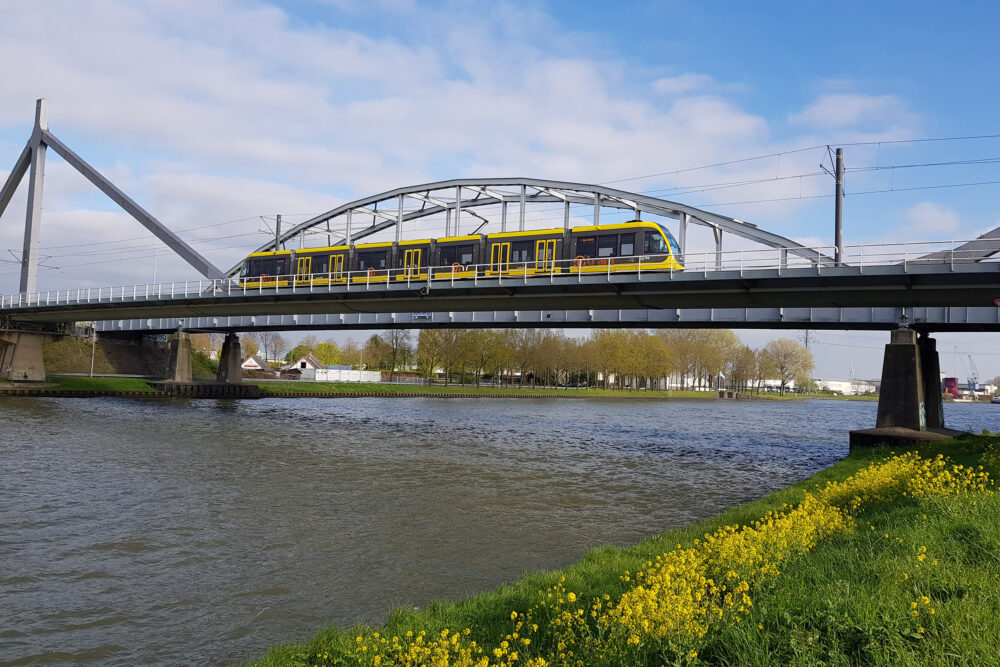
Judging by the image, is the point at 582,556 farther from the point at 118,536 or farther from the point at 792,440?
the point at 792,440

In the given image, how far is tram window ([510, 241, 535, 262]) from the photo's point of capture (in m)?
38.2

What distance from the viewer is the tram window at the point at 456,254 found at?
41094 millimetres

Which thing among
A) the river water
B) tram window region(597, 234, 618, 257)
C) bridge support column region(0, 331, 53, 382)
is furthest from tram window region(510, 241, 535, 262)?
bridge support column region(0, 331, 53, 382)

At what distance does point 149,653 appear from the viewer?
8578mm

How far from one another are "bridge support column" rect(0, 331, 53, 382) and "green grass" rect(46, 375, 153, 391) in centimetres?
236

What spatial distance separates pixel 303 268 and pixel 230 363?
32.2 metres

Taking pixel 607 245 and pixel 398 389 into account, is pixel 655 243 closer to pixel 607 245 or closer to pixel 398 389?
pixel 607 245

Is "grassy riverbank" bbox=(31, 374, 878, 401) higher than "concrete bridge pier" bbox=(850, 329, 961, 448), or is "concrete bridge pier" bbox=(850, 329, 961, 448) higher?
"concrete bridge pier" bbox=(850, 329, 961, 448)

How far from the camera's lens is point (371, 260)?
148 feet

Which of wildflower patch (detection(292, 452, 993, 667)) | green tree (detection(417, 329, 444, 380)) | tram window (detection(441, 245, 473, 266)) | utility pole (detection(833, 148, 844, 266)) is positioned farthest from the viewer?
green tree (detection(417, 329, 444, 380))

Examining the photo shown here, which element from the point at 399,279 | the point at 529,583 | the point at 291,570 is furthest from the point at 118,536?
the point at 399,279

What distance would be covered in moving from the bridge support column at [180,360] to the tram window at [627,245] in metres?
56.1

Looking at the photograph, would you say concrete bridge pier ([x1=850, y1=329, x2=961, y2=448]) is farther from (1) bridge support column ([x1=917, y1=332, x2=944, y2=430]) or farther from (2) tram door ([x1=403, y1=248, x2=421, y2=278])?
(2) tram door ([x1=403, y1=248, x2=421, y2=278])

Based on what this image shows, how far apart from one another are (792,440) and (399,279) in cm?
2888
